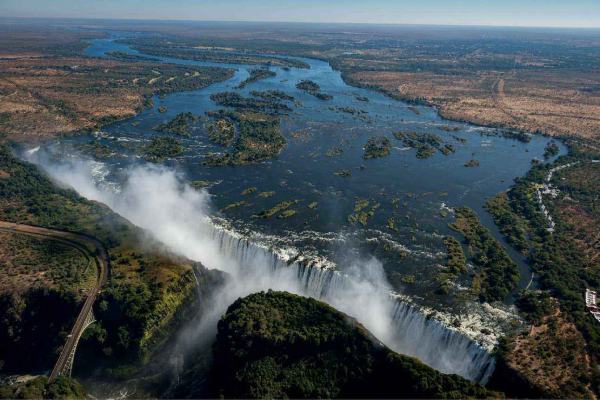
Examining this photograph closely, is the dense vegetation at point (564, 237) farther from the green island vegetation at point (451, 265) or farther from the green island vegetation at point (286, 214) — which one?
the green island vegetation at point (286, 214)

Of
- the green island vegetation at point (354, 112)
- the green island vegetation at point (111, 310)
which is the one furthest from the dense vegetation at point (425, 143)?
the green island vegetation at point (111, 310)

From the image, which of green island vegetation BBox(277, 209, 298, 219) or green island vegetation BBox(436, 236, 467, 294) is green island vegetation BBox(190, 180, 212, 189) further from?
green island vegetation BBox(436, 236, 467, 294)

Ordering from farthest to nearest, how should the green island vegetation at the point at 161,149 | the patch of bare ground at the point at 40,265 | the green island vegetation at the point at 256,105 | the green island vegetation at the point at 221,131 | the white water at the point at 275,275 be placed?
the green island vegetation at the point at 256,105 < the green island vegetation at the point at 221,131 < the green island vegetation at the point at 161,149 < the patch of bare ground at the point at 40,265 < the white water at the point at 275,275

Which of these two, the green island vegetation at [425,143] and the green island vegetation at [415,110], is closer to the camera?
the green island vegetation at [425,143]

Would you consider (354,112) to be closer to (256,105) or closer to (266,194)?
(256,105)

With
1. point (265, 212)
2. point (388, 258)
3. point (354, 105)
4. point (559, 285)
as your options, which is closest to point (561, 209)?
point (559, 285)

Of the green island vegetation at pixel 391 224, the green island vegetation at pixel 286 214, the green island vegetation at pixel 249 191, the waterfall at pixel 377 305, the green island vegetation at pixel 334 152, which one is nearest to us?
the waterfall at pixel 377 305

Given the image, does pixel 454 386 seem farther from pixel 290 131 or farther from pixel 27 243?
pixel 290 131
